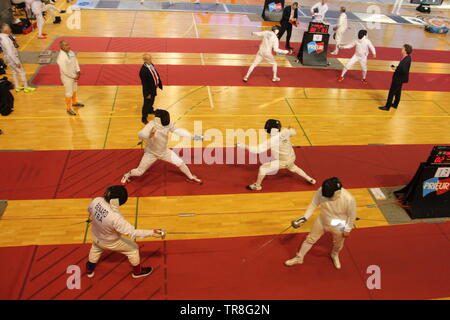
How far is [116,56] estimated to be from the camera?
11.9m

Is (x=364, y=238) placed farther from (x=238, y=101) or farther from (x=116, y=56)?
(x=116, y=56)

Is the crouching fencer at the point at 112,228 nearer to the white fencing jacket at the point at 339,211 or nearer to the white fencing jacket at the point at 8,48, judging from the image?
the white fencing jacket at the point at 339,211

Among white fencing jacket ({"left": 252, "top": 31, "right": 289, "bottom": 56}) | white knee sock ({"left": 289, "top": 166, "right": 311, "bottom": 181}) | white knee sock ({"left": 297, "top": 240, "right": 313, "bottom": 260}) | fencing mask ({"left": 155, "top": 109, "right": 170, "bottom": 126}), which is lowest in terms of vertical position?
white knee sock ({"left": 297, "top": 240, "right": 313, "bottom": 260})

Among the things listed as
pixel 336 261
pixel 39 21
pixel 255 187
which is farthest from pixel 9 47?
pixel 336 261

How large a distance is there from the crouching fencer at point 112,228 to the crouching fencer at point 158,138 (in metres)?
1.63

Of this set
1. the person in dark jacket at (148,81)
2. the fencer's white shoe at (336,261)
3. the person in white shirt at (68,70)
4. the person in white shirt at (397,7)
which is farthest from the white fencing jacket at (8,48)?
the person in white shirt at (397,7)

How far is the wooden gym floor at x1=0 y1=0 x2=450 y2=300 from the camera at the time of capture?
599 cm

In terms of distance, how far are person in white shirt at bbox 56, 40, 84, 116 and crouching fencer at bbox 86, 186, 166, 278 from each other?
15.9 feet

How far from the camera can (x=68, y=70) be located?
8141mm

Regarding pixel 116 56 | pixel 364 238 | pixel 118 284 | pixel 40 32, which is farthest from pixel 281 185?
pixel 40 32

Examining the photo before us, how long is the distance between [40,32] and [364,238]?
12.7 meters

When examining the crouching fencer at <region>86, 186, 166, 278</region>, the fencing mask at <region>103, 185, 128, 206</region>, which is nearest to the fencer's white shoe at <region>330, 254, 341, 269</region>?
the crouching fencer at <region>86, 186, 166, 278</region>

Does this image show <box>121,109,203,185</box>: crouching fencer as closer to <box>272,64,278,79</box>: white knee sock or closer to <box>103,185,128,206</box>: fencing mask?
<box>103,185,128,206</box>: fencing mask
